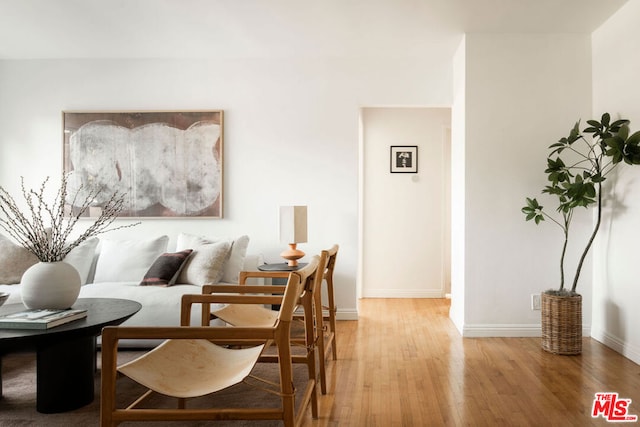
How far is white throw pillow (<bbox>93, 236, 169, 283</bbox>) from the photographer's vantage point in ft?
13.8

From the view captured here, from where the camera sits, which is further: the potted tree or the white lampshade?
the white lampshade

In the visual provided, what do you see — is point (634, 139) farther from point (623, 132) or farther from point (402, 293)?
point (402, 293)

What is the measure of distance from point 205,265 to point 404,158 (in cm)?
303

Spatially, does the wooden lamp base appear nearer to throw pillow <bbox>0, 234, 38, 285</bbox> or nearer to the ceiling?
the ceiling

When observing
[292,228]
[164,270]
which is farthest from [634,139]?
[164,270]

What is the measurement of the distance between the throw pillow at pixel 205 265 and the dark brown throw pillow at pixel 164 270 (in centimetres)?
7

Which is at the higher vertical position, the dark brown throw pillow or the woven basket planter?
the dark brown throw pillow

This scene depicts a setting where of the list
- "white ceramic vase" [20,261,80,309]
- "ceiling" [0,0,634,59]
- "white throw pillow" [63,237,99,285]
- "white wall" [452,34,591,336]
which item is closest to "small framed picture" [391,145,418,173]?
"ceiling" [0,0,634,59]

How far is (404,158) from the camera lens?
6.01 meters

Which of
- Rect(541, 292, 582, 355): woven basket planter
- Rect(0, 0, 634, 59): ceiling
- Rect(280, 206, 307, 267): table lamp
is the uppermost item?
Rect(0, 0, 634, 59): ceiling

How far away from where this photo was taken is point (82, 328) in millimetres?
2363

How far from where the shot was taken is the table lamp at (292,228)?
4230 mm

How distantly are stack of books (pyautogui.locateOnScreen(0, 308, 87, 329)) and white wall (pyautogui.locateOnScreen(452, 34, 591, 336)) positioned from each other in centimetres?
297

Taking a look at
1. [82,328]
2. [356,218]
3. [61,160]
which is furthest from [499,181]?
[61,160]
